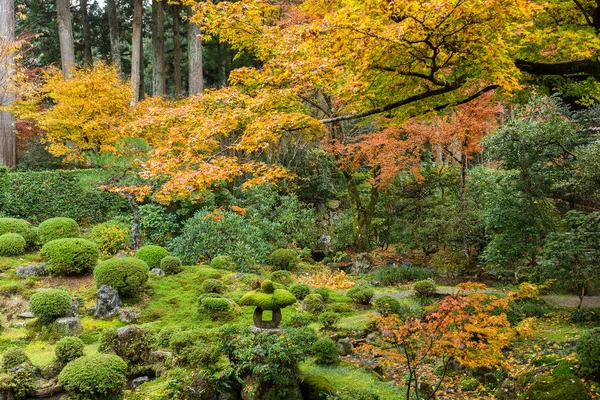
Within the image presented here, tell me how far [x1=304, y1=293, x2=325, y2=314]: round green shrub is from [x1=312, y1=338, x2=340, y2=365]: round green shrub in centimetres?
197

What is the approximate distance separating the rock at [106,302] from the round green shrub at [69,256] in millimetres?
1370

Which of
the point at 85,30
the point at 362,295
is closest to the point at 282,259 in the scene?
the point at 362,295

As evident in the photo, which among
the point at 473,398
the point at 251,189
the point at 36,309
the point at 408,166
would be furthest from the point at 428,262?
the point at 36,309

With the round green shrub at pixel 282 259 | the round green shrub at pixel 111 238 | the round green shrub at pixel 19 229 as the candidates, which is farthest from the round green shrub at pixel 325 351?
the round green shrub at pixel 19 229

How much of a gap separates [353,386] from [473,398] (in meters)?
1.48

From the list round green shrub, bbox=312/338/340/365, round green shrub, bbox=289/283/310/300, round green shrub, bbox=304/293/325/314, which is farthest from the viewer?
round green shrub, bbox=289/283/310/300

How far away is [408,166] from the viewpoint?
13.8 meters

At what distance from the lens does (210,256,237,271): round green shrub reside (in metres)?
10.2

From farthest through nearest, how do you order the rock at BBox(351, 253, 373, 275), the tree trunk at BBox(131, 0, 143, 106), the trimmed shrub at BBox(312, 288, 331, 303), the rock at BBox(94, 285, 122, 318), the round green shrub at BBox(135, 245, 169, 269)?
1. the tree trunk at BBox(131, 0, 143, 106)
2. the rock at BBox(351, 253, 373, 275)
3. the round green shrub at BBox(135, 245, 169, 269)
4. the trimmed shrub at BBox(312, 288, 331, 303)
5. the rock at BBox(94, 285, 122, 318)

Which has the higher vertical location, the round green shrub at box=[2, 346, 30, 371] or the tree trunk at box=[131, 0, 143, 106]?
the tree trunk at box=[131, 0, 143, 106]

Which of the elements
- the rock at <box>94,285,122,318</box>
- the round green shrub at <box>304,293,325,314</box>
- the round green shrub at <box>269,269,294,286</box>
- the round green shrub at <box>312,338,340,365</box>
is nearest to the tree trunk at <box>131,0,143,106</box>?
the round green shrub at <box>269,269,294,286</box>

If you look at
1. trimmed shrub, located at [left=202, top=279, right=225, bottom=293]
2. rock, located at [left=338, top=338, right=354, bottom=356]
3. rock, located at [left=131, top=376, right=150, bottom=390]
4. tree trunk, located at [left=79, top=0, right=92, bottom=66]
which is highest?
tree trunk, located at [left=79, top=0, right=92, bottom=66]

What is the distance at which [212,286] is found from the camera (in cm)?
870

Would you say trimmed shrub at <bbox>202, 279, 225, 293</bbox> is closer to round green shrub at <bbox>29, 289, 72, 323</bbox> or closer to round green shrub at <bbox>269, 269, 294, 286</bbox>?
round green shrub at <bbox>269, 269, 294, 286</bbox>
